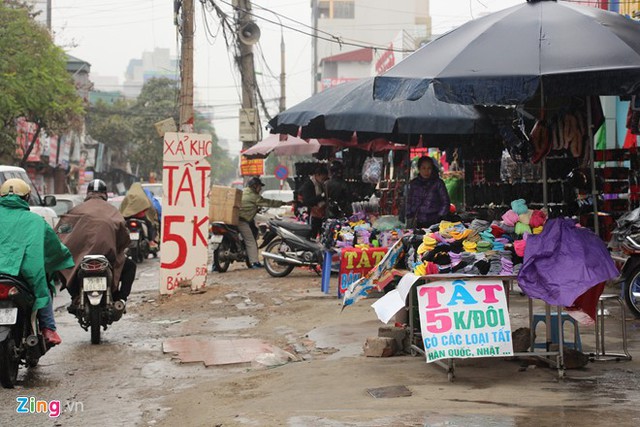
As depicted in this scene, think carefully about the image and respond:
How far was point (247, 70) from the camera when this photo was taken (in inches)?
948

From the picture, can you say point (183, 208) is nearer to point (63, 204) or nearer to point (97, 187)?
point (97, 187)

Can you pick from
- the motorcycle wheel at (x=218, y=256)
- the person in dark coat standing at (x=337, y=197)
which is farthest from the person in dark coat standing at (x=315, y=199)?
the motorcycle wheel at (x=218, y=256)

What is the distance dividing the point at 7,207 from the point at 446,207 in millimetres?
5288

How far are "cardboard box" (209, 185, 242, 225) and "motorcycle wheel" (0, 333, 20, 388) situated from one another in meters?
9.43

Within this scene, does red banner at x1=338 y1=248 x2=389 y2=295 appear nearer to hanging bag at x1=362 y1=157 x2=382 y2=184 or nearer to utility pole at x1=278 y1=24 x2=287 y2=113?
hanging bag at x1=362 y1=157 x2=382 y2=184

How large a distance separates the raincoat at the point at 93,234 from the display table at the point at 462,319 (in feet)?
12.8

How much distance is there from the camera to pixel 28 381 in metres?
7.66

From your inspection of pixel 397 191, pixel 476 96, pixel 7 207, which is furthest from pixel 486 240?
pixel 397 191

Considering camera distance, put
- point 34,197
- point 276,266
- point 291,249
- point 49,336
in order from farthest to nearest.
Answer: point 276,266, point 34,197, point 291,249, point 49,336

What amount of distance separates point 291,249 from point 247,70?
9463 millimetres

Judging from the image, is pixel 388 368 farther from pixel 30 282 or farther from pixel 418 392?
pixel 30 282

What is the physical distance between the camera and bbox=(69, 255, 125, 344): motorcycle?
8.96 metres

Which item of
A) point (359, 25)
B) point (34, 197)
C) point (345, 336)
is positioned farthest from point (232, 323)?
point (359, 25)

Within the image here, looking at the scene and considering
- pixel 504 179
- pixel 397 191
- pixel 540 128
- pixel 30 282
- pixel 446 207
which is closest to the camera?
pixel 30 282
